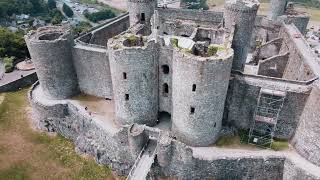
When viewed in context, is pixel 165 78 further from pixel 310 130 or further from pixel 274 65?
pixel 274 65

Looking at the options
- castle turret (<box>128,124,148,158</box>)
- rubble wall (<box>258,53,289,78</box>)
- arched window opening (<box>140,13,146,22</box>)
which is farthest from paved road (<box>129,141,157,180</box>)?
arched window opening (<box>140,13,146,22</box>)

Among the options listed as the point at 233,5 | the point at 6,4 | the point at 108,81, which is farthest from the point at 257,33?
the point at 6,4

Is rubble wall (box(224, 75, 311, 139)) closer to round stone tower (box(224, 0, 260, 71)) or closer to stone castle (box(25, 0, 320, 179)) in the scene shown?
stone castle (box(25, 0, 320, 179))

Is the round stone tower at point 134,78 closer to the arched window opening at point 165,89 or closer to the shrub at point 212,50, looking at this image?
the arched window opening at point 165,89

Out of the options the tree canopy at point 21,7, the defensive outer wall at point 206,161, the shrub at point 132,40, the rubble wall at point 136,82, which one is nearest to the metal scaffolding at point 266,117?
the defensive outer wall at point 206,161

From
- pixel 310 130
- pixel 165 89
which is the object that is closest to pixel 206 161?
pixel 165 89
